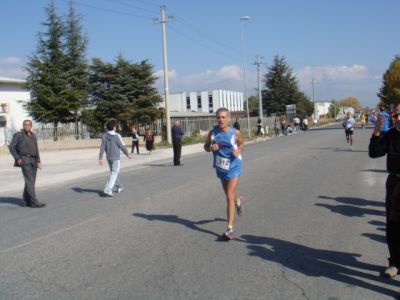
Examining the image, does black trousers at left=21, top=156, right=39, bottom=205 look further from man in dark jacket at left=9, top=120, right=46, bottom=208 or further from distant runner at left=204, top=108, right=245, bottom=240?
distant runner at left=204, top=108, right=245, bottom=240

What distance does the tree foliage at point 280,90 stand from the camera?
3191 inches

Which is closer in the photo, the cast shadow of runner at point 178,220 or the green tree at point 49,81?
the cast shadow of runner at point 178,220

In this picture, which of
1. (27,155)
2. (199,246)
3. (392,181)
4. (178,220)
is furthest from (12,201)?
(392,181)

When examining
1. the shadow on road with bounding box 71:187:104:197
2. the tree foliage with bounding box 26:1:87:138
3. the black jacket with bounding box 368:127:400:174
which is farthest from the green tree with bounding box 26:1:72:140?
the black jacket with bounding box 368:127:400:174

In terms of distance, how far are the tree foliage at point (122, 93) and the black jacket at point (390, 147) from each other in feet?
113

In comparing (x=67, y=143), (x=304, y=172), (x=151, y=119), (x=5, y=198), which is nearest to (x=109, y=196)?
(x=5, y=198)

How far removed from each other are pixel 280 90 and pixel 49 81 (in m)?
51.0

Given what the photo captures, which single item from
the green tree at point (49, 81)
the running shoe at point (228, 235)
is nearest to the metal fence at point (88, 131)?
the green tree at point (49, 81)

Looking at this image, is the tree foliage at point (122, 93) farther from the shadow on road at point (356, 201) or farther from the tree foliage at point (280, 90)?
the tree foliage at point (280, 90)

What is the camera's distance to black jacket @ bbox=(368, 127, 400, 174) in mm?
5059

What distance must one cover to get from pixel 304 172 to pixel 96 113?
1121 inches

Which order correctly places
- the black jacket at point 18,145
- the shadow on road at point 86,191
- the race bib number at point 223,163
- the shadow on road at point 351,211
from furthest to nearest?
1. the shadow on road at point 86,191
2. the black jacket at point 18,145
3. the shadow on road at point 351,211
4. the race bib number at point 223,163

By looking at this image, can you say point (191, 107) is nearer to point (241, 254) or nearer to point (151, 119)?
point (151, 119)

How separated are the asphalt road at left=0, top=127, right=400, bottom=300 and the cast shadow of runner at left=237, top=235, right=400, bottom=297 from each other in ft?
0.04
